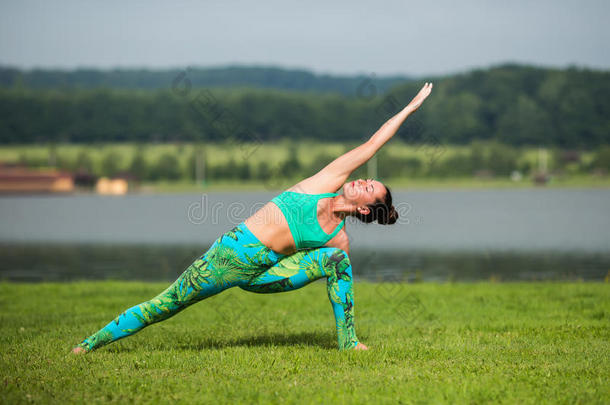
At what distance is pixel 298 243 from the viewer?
6973mm

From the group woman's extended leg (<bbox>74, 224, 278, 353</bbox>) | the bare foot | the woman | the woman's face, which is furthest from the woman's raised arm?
the bare foot

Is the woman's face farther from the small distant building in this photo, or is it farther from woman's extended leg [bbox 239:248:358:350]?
the small distant building

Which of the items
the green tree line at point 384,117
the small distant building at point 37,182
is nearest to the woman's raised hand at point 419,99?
the green tree line at point 384,117

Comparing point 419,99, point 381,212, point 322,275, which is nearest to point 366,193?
point 381,212

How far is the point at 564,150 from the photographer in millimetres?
164875

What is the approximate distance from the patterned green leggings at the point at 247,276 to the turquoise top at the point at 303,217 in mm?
144

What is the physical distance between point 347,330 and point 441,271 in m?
15.9

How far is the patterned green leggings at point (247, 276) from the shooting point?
6891 millimetres

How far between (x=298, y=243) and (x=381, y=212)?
918mm

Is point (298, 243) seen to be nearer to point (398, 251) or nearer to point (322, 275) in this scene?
point (322, 275)

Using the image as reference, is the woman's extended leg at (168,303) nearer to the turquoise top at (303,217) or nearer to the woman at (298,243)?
the woman at (298,243)

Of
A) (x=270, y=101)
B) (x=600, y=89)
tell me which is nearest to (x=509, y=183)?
(x=600, y=89)

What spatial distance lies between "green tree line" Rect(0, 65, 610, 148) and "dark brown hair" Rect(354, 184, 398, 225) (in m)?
142

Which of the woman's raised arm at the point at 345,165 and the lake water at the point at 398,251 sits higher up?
the woman's raised arm at the point at 345,165
